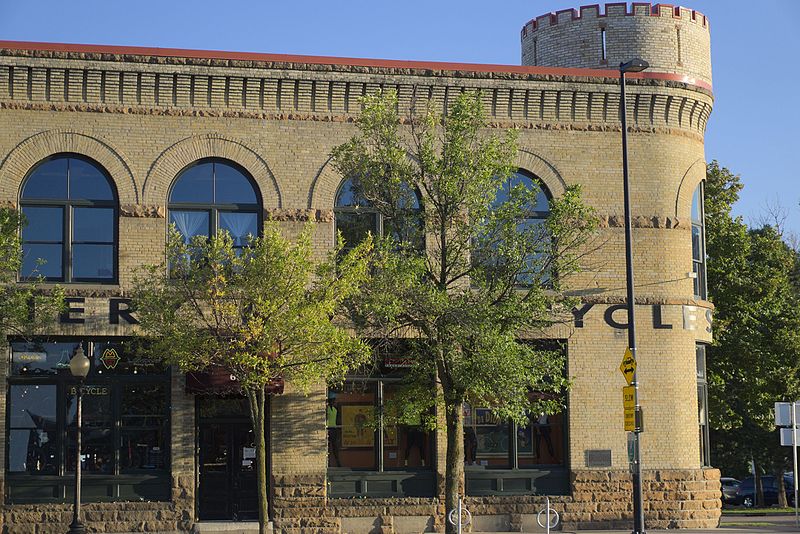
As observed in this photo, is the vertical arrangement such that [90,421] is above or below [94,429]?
above

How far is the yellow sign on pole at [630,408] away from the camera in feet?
77.7

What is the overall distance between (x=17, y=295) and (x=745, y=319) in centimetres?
2516

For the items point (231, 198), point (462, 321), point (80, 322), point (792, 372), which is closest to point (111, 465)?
point (80, 322)

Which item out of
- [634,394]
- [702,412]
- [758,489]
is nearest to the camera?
[634,394]

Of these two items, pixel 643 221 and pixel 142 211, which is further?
pixel 643 221

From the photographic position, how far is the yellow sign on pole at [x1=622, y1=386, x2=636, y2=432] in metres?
23.7

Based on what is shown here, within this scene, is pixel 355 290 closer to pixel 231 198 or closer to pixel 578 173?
pixel 231 198

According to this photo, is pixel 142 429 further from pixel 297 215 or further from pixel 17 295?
pixel 297 215

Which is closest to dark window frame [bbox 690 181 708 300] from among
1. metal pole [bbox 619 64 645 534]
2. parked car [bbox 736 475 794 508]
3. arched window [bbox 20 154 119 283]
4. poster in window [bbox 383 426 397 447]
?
metal pole [bbox 619 64 645 534]

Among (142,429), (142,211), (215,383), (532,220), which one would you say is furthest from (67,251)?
(532,220)

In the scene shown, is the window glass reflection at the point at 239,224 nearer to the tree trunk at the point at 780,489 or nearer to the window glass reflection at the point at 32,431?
Result: the window glass reflection at the point at 32,431

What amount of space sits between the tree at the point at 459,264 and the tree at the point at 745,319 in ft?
59.8

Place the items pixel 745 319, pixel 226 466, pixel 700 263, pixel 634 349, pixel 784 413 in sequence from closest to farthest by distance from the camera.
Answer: pixel 634 349, pixel 226 466, pixel 700 263, pixel 784 413, pixel 745 319

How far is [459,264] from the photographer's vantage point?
2269 cm
